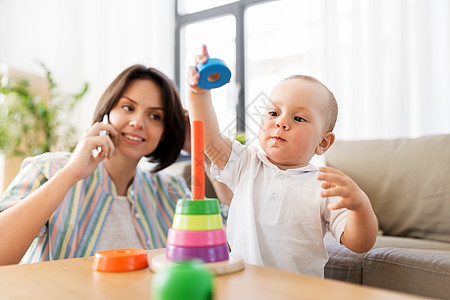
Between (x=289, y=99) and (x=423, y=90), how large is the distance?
1839mm

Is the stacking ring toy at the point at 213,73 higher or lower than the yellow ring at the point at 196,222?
higher

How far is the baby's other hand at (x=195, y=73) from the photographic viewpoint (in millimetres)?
746

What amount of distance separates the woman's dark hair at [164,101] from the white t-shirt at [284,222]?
568 millimetres

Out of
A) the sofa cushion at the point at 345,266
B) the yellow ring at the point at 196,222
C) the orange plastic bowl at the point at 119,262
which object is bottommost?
the sofa cushion at the point at 345,266

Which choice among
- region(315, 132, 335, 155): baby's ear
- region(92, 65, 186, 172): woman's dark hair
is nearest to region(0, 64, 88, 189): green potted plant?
region(92, 65, 186, 172): woman's dark hair

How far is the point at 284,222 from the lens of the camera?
0.86 m

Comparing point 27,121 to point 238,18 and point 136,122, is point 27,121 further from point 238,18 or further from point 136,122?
point 136,122

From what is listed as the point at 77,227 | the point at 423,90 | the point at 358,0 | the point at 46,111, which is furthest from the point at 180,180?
the point at 46,111

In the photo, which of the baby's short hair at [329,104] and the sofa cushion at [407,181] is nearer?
the baby's short hair at [329,104]

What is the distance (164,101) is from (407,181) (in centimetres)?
101

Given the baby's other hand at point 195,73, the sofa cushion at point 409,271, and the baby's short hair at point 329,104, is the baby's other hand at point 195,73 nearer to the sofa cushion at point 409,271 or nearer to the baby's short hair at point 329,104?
the baby's short hair at point 329,104

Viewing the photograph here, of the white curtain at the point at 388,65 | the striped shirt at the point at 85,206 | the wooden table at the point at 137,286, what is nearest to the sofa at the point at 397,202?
the striped shirt at the point at 85,206

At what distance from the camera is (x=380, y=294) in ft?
1.69

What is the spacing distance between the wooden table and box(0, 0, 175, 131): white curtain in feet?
10.5
